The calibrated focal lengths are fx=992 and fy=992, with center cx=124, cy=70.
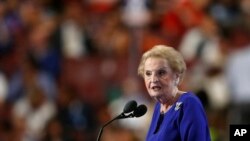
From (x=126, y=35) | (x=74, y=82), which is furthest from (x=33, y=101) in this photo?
(x=126, y=35)

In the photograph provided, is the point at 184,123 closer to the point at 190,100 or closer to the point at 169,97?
the point at 190,100

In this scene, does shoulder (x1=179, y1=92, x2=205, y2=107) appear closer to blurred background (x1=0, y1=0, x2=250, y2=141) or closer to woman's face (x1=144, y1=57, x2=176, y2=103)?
woman's face (x1=144, y1=57, x2=176, y2=103)

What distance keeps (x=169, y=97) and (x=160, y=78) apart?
146 millimetres

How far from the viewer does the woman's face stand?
237 inches

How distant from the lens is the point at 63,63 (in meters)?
12.4

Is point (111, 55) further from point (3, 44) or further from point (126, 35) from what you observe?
point (3, 44)

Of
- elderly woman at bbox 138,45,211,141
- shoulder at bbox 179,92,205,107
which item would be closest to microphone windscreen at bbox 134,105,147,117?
elderly woman at bbox 138,45,211,141

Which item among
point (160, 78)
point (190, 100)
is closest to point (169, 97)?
point (160, 78)

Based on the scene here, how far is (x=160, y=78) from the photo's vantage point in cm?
601

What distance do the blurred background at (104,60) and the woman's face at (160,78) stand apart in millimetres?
4620

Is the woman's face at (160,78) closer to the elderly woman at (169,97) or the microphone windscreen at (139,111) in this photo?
the elderly woman at (169,97)

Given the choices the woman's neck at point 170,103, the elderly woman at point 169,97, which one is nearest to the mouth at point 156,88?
the elderly woman at point 169,97

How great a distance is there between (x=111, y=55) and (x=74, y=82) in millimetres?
607

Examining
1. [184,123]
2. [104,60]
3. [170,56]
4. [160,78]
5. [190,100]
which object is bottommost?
[104,60]
